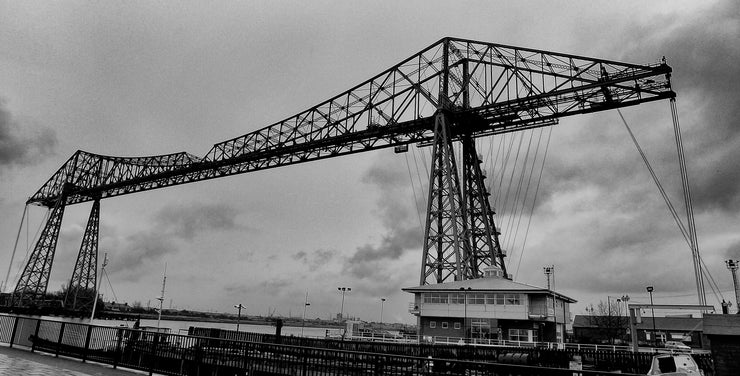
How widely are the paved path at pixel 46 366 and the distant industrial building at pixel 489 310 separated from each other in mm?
25473

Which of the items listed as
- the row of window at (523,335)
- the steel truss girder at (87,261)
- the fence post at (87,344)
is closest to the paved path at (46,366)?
the fence post at (87,344)

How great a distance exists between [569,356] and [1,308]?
77513 millimetres

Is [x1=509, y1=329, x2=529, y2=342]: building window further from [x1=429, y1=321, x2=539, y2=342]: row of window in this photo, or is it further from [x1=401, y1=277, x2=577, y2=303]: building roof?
[x1=401, y1=277, x2=577, y2=303]: building roof

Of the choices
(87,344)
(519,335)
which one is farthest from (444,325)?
(87,344)

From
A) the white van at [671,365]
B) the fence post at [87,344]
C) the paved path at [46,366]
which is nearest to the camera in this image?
the paved path at [46,366]

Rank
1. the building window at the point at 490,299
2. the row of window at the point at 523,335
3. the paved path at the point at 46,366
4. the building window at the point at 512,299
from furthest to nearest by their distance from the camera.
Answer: the building window at the point at 490,299 → the building window at the point at 512,299 → the row of window at the point at 523,335 → the paved path at the point at 46,366

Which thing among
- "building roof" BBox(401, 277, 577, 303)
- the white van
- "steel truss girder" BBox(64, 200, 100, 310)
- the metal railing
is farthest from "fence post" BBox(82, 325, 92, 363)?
"steel truss girder" BBox(64, 200, 100, 310)

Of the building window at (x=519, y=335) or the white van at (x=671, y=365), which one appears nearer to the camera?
the white van at (x=671, y=365)

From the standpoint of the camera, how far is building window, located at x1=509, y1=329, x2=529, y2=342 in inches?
1331

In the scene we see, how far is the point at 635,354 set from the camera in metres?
20.3

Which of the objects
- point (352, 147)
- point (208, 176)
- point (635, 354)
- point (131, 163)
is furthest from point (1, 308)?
point (635, 354)

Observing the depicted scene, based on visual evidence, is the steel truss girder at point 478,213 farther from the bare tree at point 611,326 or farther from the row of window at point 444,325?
the bare tree at point 611,326

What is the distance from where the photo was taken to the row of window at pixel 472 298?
34312 mm

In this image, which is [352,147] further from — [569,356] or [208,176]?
[569,356]
